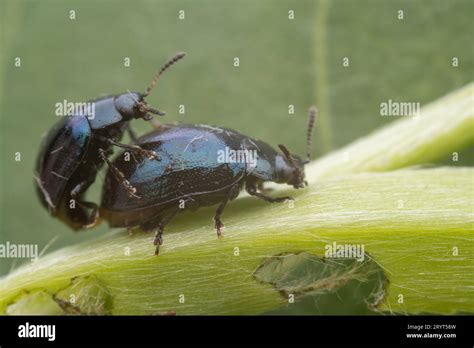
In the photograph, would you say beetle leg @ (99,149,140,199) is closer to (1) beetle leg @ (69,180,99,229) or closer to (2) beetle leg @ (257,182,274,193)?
(1) beetle leg @ (69,180,99,229)

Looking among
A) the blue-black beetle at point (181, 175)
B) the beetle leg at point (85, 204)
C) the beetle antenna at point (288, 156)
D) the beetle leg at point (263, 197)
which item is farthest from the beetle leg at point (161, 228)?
the beetle antenna at point (288, 156)

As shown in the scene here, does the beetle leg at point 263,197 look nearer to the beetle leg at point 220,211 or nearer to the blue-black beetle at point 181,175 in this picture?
the blue-black beetle at point 181,175

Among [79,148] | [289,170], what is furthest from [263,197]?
[79,148]

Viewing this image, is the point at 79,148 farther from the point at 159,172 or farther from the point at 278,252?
the point at 278,252

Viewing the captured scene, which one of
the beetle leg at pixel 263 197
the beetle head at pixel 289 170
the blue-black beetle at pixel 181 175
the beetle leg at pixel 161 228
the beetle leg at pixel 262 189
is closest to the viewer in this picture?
the beetle leg at pixel 161 228

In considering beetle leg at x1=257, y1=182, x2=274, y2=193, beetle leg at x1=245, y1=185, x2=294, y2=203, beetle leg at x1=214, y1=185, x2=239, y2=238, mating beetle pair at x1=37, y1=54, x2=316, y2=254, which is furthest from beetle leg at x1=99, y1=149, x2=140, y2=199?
beetle leg at x1=257, y1=182, x2=274, y2=193

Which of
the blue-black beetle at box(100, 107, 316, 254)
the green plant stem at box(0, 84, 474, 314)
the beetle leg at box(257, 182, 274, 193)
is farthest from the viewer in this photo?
the beetle leg at box(257, 182, 274, 193)
